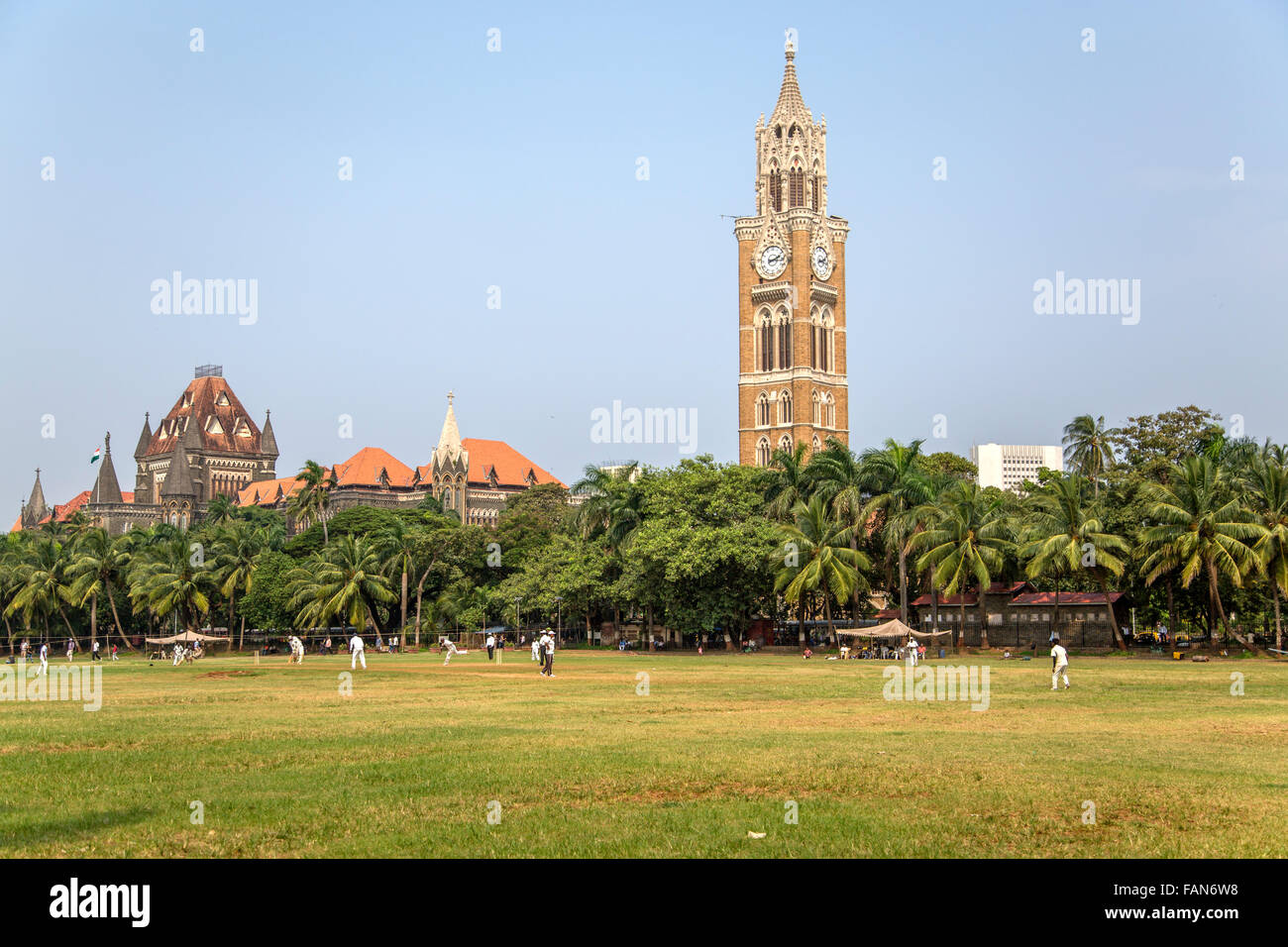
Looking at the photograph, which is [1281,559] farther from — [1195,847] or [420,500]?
[420,500]

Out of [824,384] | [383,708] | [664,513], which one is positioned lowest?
[383,708]

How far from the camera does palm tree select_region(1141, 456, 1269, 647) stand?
170 ft

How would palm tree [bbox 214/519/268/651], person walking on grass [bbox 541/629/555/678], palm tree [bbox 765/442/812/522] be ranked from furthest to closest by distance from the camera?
palm tree [bbox 214/519/268/651]
palm tree [bbox 765/442/812/522]
person walking on grass [bbox 541/629/555/678]

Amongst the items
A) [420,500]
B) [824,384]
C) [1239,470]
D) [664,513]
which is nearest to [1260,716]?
[1239,470]

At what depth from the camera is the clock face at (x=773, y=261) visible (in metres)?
131

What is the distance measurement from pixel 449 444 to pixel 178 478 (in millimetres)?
52423

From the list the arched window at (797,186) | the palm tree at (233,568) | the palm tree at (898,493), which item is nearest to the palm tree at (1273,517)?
the palm tree at (898,493)

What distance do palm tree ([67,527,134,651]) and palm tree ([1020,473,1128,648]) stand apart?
192 feet

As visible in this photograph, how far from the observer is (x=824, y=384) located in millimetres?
130000

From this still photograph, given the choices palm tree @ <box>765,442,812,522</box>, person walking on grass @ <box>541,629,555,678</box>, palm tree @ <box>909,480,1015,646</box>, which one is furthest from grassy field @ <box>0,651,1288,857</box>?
palm tree @ <box>765,442,812,522</box>

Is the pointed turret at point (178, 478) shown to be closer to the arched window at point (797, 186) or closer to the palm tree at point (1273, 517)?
the arched window at point (797, 186)

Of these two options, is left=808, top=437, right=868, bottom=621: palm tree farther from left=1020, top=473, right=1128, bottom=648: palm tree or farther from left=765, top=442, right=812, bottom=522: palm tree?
left=1020, top=473, right=1128, bottom=648: palm tree
